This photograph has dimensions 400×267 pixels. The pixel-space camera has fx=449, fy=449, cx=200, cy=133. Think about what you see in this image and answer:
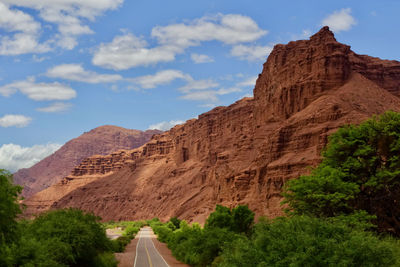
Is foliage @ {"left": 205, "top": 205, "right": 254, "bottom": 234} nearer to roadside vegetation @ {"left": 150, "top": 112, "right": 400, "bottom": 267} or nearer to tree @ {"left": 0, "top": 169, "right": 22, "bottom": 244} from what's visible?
roadside vegetation @ {"left": 150, "top": 112, "right": 400, "bottom": 267}

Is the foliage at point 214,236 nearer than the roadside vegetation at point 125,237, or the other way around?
the foliage at point 214,236

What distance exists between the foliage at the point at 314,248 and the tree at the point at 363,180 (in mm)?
12240

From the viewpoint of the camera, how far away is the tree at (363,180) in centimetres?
3044

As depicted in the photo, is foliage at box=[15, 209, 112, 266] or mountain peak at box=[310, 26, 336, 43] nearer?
foliage at box=[15, 209, 112, 266]

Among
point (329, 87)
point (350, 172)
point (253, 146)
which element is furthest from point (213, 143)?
point (350, 172)

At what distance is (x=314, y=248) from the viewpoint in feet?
51.8

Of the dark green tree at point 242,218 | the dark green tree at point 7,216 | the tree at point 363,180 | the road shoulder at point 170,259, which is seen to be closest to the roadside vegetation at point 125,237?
the road shoulder at point 170,259

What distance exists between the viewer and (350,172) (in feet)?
107

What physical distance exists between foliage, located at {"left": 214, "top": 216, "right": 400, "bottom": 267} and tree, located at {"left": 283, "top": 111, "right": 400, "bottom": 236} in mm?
12240

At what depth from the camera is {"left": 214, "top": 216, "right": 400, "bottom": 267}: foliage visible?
15359mm

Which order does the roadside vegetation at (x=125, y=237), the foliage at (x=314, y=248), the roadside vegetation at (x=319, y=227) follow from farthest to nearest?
the roadside vegetation at (x=125, y=237) → the roadside vegetation at (x=319, y=227) → the foliage at (x=314, y=248)

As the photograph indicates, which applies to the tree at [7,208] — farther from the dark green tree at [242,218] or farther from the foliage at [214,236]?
the dark green tree at [242,218]

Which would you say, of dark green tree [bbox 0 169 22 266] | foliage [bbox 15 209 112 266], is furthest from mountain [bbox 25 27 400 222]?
dark green tree [bbox 0 169 22 266]

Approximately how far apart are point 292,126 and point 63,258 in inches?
2327
